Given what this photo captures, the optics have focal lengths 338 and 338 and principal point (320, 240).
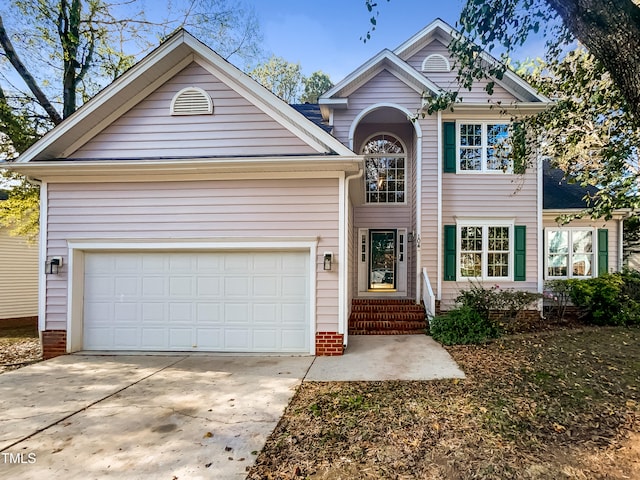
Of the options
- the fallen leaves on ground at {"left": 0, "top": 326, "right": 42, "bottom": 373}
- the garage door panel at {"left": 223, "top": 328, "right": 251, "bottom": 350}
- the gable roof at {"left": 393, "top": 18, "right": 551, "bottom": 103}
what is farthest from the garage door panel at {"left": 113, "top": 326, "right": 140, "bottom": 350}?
the gable roof at {"left": 393, "top": 18, "right": 551, "bottom": 103}

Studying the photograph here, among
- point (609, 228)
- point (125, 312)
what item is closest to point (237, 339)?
point (125, 312)

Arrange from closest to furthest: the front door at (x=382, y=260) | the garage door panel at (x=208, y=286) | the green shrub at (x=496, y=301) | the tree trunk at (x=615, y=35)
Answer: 1. the tree trunk at (x=615, y=35)
2. the garage door panel at (x=208, y=286)
3. the green shrub at (x=496, y=301)
4. the front door at (x=382, y=260)

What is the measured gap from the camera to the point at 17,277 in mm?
13133

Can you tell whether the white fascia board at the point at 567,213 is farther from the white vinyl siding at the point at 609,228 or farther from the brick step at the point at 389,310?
the brick step at the point at 389,310

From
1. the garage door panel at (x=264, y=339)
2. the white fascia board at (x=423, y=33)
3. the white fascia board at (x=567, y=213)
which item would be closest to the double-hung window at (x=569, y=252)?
the white fascia board at (x=567, y=213)

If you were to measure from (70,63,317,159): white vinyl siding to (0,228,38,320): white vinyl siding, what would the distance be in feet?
29.7

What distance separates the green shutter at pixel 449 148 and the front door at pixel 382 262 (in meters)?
2.24

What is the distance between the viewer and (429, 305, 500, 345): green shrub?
23.9 feet

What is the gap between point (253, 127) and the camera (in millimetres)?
6633

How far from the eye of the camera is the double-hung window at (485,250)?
923cm

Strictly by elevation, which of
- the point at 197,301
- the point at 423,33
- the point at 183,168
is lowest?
the point at 197,301

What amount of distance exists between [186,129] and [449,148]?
6.74 metres

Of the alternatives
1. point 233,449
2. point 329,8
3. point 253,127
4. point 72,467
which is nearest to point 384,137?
point 329,8

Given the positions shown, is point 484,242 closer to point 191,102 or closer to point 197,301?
point 197,301
